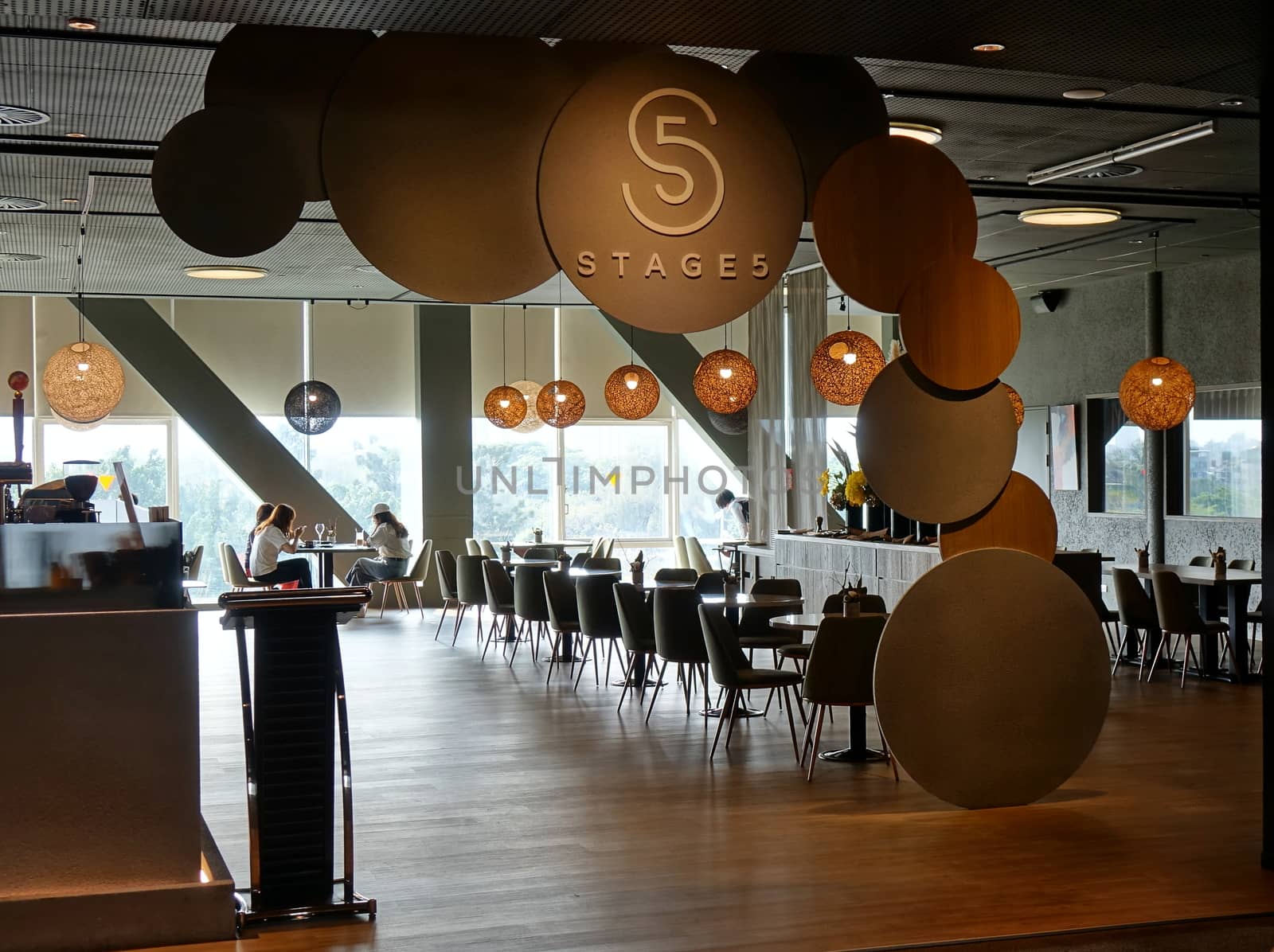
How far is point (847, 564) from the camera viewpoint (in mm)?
11734

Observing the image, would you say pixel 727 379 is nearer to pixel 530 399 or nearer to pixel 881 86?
pixel 881 86

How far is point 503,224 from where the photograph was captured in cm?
427

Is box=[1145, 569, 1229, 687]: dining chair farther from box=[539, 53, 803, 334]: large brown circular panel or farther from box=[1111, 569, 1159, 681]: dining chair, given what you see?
box=[539, 53, 803, 334]: large brown circular panel

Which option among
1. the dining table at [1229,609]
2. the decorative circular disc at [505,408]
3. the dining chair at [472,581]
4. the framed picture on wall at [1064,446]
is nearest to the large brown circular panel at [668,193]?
the dining table at [1229,609]

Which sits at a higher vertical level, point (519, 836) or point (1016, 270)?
point (1016, 270)

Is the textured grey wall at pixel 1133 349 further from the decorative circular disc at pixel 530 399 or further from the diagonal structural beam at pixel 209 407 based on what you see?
the diagonal structural beam at pixel 209 407

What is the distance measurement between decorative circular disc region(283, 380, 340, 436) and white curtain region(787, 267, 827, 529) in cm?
574

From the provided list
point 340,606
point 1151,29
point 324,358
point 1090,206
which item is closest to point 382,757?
point 340,606

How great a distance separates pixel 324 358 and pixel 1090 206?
990 centimetres

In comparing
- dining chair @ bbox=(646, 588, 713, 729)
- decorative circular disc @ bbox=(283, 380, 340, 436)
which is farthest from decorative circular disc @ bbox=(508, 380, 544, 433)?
dining chair @ bbox=(646, 588, 713, 729)

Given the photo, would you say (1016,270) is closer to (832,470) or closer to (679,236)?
(832,470)

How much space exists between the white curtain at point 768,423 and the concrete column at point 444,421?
14.6ft

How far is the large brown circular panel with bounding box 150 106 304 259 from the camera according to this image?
4078mm

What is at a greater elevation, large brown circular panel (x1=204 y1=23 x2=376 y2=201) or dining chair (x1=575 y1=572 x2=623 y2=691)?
large brown circular panel (x1=204 y1=23 x2=376 y2=201)
